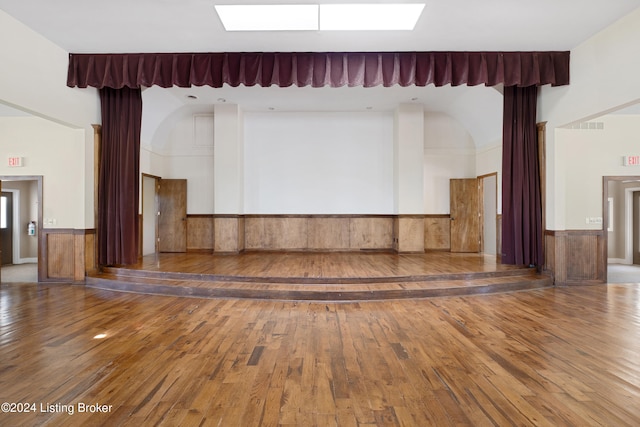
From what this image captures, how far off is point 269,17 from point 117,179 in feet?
12.4

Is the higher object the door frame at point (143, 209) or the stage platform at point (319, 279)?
the door frame at point (143, 209)

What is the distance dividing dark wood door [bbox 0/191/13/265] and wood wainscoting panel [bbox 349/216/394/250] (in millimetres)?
8477

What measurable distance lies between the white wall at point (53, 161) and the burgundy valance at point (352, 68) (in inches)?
44.0

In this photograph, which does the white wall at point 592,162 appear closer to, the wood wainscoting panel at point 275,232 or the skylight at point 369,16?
the skylight at point 369,16

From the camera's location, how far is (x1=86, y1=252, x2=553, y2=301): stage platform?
518 cm

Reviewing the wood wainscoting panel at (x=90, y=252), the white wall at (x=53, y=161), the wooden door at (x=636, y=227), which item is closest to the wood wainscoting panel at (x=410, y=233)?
the wooden door at (x=636, y=227)

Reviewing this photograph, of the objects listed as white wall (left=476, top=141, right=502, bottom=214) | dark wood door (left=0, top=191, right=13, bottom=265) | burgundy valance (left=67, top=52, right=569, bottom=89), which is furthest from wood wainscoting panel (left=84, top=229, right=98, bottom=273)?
white wall (left=476, top=141, right=502, bottom=214)

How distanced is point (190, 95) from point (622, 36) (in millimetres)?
7431

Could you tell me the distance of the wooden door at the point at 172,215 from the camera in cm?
912

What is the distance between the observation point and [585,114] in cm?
533

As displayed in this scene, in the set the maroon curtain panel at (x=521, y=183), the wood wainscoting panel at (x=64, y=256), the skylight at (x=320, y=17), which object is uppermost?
the skylight at (x=320, y=17)

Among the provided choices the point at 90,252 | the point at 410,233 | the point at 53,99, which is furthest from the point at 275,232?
the point at 53,99

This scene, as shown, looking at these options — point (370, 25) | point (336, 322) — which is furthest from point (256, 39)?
point (336, 322)

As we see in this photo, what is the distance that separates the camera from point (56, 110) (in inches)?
213
